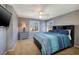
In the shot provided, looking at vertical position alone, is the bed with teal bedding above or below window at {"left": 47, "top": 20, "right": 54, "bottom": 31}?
below

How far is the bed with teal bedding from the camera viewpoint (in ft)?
5.66

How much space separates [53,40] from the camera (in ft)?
5.83

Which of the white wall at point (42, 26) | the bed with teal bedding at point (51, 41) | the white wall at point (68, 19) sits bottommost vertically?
the bed with teal bedding at point (51, 41)

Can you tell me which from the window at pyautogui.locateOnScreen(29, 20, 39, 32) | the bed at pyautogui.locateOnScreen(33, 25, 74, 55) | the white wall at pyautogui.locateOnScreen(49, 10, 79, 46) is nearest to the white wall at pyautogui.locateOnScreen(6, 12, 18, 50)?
the window at pyautogui.locateOnScreen(29, 20, 39, 32)

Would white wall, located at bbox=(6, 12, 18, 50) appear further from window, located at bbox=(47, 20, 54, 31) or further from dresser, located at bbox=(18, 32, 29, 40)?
window, located at bbox=(47, 20, 54, 31)

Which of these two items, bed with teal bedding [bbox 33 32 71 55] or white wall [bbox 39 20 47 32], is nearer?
bed with teal bedding [bbox 33 32 71 55]

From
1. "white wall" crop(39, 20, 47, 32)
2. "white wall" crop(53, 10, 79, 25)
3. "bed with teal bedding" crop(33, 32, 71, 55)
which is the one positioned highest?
"white wall" crop(53, 10, 79, 25)

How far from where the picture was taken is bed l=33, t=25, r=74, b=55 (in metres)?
1.74

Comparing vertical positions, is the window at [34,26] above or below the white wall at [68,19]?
below

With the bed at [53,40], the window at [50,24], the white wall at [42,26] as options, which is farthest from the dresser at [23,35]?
the window at [50,24]

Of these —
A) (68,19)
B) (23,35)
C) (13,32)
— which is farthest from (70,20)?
(13,32)

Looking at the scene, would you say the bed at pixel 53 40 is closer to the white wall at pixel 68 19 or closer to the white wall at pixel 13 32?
the white wall at pixel 68 19

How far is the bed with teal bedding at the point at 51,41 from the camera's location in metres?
1.72
